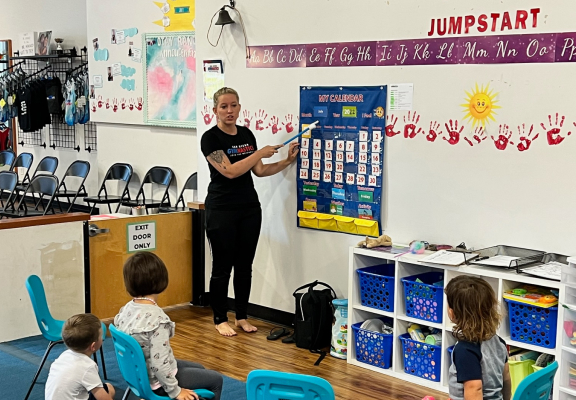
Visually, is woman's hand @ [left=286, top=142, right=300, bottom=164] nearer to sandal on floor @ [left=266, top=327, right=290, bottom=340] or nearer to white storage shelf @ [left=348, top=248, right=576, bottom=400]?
white storage shelf @ [left=348, top=248, right=576, bottom=400]

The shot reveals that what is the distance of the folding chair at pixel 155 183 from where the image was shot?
741 centimetres

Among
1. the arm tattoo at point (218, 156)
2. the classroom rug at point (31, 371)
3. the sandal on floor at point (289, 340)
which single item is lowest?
the classroom rug at point (31, 371)

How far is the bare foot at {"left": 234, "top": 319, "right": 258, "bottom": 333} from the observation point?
201 inches

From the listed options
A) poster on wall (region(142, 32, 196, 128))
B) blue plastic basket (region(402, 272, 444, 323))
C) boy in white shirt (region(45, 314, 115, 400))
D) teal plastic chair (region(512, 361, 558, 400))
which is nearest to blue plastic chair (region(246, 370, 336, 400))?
teal plastic chair (region(512, 361, 558, 400))

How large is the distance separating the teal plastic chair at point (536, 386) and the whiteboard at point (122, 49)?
5.17 meters

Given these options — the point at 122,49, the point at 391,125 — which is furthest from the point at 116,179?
the point at 391,125

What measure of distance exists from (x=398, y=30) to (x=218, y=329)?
7.54 ft

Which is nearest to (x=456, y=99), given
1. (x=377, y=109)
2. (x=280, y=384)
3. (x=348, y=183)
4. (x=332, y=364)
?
(x=377, y=109)

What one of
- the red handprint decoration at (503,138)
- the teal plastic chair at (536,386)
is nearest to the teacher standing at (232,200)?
the red handprint decoration at (503,138)

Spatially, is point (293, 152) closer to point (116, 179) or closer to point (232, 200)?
point (232, 200)

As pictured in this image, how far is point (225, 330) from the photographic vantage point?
16.6 ft

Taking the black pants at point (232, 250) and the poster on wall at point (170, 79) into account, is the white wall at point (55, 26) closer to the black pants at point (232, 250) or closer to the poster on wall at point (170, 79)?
the poster on wall at point (170, 79)

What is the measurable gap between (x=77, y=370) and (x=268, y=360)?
72.4 inches

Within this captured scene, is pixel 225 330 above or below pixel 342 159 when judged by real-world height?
below
